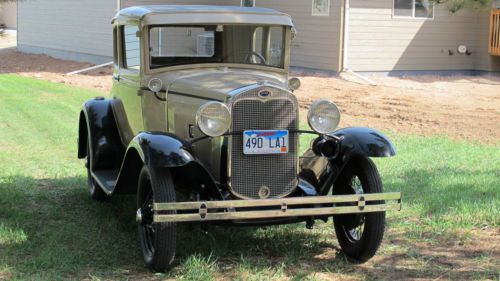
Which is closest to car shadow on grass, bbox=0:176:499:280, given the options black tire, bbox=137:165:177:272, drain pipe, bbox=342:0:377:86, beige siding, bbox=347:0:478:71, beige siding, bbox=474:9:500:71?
black tire, bbox=137:165:177:272

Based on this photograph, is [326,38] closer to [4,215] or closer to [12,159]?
[12,159]

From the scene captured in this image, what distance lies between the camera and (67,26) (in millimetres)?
22016

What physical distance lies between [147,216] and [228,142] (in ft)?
2.58

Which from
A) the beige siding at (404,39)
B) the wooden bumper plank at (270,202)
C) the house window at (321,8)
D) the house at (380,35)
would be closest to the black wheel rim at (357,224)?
the wooden bumper plank at (270,202)

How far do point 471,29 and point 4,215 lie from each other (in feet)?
50.7

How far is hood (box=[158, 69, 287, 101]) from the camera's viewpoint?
499 cm

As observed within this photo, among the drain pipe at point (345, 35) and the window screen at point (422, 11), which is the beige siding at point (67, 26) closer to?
the drain pipe at point (345, 35)

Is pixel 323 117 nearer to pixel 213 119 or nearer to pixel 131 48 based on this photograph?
pixel 213 119

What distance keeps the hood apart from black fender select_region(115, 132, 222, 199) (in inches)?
18.8

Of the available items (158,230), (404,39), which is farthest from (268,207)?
(404,39)

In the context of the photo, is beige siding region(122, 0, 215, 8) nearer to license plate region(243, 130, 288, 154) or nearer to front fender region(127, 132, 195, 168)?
front fender region(127, 132, 195, 168)

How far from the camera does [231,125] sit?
15.4ft

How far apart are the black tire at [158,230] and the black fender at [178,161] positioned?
0.11 metres

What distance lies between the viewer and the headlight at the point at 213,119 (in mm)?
4602
